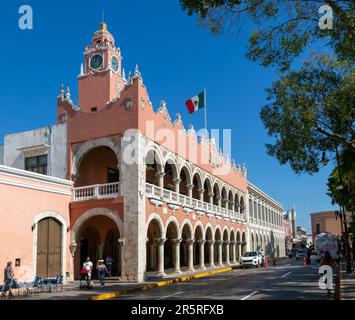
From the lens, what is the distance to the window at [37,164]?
27.2 m

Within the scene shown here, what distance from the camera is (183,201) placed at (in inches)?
1192

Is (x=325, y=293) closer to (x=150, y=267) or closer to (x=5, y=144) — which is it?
(x=150, y=267)

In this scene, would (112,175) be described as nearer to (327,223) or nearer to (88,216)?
(88,216)

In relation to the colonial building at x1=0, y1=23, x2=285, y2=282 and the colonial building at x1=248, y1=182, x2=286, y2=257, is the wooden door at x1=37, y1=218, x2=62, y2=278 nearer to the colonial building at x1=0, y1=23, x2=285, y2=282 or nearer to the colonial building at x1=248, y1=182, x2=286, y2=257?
the colonial building at x1=0, y1=23, x2=285, y2=282

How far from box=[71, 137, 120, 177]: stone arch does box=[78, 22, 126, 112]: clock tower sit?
3760 mm

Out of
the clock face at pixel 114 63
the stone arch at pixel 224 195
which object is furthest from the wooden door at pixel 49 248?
the stone arch at pixel 224 195

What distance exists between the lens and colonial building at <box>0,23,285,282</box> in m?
22.2

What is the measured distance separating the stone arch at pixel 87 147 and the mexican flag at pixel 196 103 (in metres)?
8.64

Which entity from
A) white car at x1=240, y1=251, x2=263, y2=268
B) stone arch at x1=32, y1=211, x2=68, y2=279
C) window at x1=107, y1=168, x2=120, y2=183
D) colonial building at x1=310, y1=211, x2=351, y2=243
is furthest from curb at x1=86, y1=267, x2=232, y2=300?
colonial building at x1=310, y1=211, x2=351, y2=243

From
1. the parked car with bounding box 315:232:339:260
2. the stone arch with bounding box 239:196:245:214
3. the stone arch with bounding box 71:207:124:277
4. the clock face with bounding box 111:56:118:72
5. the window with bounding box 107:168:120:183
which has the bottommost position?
the parked car with bounding box 315:232:339:260

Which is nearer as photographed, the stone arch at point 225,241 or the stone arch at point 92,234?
the stone arch at point 92,234

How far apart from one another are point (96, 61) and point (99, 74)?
1.08m

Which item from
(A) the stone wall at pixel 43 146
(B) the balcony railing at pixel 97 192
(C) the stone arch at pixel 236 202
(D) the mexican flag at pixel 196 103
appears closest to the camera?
(B) the balcony railing at pixel 97 192

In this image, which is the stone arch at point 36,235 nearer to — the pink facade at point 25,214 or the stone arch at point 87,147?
the pink facade at point 25,214
